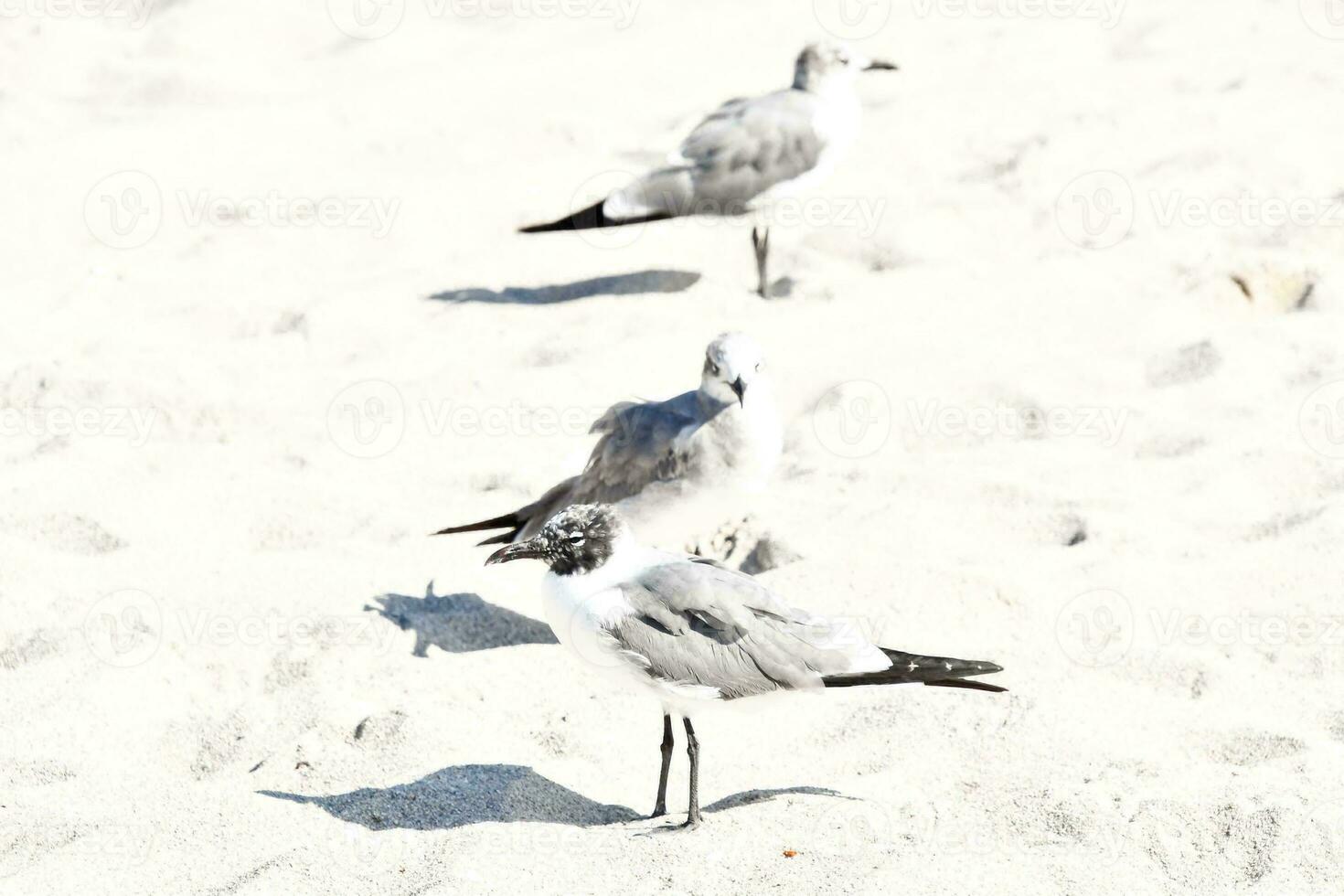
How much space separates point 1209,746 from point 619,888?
137 centimetres

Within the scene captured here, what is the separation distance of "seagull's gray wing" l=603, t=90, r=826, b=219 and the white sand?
0.32 meters

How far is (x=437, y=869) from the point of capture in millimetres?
2918

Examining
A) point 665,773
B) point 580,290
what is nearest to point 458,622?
point 665,773

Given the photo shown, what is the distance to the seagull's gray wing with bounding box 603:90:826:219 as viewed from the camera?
20.2 feet

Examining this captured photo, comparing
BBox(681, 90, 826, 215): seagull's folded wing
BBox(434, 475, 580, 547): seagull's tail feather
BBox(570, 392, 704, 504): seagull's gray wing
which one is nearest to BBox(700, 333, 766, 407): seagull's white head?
BBox(570, 392, 704, 504): seagull's gray wing

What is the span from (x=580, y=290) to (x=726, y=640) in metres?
3.25

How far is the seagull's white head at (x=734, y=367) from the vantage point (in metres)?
4.05

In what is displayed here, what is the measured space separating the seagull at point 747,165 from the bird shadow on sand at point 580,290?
0.23 metres

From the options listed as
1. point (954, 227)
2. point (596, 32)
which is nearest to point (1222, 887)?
point (954, 227)

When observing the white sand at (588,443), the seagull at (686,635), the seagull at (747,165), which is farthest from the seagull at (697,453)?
the seagull at (747,165)

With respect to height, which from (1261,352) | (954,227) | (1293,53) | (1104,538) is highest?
(1293,53)

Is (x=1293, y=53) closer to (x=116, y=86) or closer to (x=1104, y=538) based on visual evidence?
(x=1104, y=538)

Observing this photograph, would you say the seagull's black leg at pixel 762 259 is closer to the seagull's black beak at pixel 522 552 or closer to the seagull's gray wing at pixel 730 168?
the seagull's gray wing at pixel 730 168

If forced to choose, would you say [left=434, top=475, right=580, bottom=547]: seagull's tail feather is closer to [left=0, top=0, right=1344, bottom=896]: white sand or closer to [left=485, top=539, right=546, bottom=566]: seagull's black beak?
[left=0, top=0, right=1344, bottom=896]: white sand
